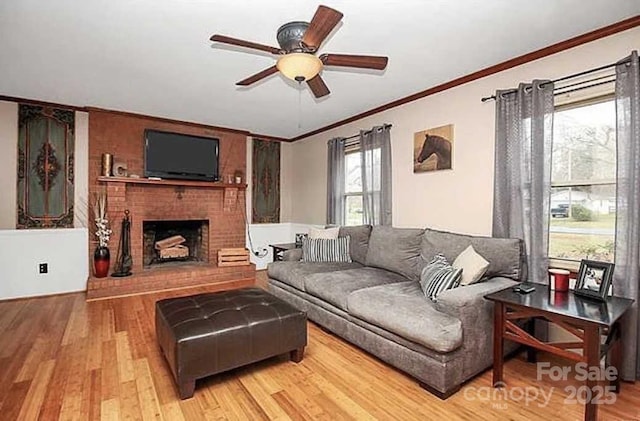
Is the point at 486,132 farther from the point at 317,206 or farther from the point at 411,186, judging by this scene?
the point at 317,206

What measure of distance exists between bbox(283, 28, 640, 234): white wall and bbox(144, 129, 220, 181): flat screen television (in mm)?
2412

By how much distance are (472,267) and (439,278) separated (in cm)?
25

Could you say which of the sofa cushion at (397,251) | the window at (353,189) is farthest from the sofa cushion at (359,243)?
the window at (353,189)

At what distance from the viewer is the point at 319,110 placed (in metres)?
4.23

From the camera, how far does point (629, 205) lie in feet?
6.92

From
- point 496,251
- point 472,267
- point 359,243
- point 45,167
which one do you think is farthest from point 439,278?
point 45,167

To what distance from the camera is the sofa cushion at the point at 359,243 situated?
373 cm

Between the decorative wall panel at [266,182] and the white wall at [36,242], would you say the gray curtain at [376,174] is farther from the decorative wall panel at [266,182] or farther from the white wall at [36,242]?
the white wall at [36,242]

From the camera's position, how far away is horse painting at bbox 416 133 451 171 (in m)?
3.33

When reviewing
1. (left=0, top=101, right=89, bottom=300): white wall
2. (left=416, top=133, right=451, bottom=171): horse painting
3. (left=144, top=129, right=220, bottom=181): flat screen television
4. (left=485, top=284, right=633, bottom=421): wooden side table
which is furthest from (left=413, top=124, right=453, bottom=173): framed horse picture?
(left=0, top=101, right=89, bottom=300): white wall

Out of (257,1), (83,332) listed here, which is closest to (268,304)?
(83,332)

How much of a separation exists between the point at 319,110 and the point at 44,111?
10.9 ft

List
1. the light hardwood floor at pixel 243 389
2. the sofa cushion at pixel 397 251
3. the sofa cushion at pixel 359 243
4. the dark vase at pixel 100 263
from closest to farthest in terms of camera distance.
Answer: the light hardwood floor at pixel 243 389 < the sofa cushion at pixel 397 251 < the sofa cushion at pixel 359 243 < the dark vase at pixel 100 263

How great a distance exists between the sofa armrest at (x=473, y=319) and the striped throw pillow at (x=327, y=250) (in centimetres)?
171
